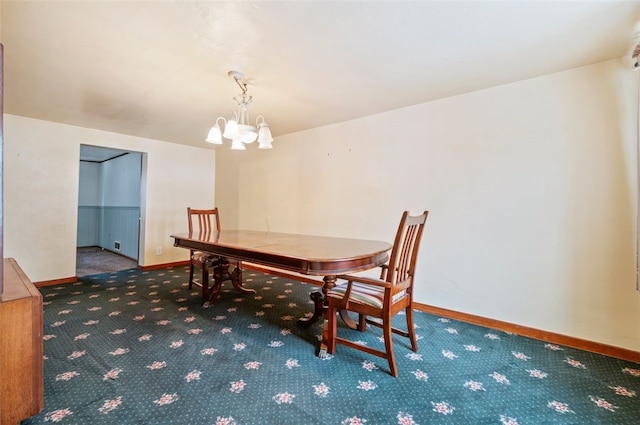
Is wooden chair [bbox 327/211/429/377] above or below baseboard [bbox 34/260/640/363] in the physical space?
above

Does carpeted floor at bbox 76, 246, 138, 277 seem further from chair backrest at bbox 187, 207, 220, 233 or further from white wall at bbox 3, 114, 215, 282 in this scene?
chair backrest at bbox 187, 207, 220, 233

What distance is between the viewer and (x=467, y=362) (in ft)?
6.22

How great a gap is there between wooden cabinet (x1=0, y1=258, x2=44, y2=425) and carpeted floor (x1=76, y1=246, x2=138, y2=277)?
3421mm

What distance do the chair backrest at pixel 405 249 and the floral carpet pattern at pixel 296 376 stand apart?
2.00 ft

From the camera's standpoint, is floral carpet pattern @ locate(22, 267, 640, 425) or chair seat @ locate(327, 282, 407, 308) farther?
chair seat @ locate(327, 282, 407, 308)

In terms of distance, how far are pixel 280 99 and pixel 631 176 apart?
285 cm

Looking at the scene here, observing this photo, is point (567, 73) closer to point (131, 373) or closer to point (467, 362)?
point (467, 362)

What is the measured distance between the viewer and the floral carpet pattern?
1.41 meters

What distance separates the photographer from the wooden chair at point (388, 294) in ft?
5.65

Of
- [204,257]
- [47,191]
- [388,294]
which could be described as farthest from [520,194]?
[47,191]

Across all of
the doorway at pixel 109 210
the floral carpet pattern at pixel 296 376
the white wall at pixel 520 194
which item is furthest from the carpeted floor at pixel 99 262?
the white wall at pixel 520 194

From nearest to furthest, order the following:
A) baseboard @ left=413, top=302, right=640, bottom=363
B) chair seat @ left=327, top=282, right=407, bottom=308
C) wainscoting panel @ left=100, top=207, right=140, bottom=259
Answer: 1. chair seat @ left=327, top=282, right=407, bottom=308
2. baseboard @ left=413, top=302, right=640, bottom=363
3. wainscoting panel @ left=100, top=207, right=140, bottom=259

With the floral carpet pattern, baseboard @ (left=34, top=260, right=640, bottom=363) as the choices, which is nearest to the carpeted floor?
the floral carpet pattern

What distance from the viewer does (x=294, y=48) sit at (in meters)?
1.85
